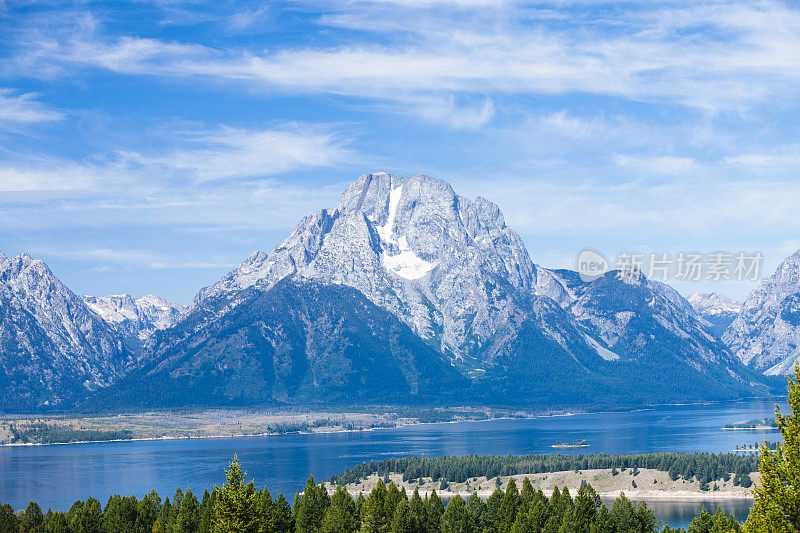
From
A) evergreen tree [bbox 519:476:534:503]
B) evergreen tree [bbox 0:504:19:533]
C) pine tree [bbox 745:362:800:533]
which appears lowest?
evergreen tree [bbox 0:504:19:533]

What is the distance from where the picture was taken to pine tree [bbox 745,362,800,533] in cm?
4916

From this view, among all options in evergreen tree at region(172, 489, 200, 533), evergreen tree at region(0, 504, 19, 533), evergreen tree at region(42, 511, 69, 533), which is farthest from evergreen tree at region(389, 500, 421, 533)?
evergreen tree at region(0, 504, 19, 533)

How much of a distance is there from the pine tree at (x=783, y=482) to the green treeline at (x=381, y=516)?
75.4 metres

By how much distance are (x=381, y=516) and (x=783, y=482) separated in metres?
90.4

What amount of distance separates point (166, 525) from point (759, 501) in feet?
339

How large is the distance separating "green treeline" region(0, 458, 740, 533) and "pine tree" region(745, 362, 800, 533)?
247 ft

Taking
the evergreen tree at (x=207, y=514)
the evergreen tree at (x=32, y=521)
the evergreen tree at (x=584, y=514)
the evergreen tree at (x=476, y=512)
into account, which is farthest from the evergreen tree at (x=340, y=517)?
the evergreen tree at (x=32, y=521)

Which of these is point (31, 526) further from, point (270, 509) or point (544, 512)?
point (544, 512)

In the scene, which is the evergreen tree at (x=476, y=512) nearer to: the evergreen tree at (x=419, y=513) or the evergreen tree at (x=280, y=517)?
the evergreen tree at (x=419, y=513)

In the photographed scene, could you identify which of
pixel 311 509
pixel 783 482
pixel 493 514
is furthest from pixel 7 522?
pixel 783 482

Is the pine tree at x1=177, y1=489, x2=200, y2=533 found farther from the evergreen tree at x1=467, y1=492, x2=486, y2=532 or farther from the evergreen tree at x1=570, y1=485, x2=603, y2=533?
the evergreen tree at x1=570, y1=485, x2=603, y2=533

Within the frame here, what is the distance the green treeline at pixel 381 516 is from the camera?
129375mm

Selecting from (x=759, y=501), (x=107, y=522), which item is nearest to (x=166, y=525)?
(x=107, y=522)

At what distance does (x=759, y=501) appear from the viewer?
164 ft
